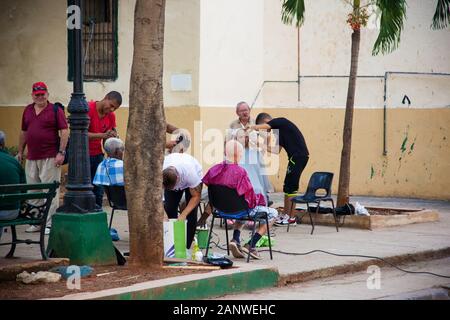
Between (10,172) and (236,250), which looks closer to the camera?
(10,172)

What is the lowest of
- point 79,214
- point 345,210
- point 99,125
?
point 345,210

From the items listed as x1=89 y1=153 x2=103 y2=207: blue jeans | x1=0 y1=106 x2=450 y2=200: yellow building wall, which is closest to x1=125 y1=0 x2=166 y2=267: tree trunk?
x1=89 y1=153 x2=103 y2=207: blue jeans

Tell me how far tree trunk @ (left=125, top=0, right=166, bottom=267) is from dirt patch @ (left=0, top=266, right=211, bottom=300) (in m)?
0.22

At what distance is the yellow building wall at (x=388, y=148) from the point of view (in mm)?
20219

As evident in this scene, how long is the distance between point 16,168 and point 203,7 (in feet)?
29.5

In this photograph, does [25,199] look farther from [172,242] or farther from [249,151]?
[249,151]

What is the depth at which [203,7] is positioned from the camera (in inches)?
745

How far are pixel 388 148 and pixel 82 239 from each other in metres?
11.4

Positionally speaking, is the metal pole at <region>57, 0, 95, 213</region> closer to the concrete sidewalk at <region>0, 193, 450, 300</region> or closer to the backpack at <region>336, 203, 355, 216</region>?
the concrete sidewalk at <region>0, 193, 450, 300</region>

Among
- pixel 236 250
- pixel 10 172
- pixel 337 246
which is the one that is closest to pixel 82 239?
pixel 10 172

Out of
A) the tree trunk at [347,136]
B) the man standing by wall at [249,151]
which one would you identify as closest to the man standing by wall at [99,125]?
the man standing by wall at [249,151]

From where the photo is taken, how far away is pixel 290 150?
15586mm

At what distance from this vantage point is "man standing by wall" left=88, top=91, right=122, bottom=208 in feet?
44.3
